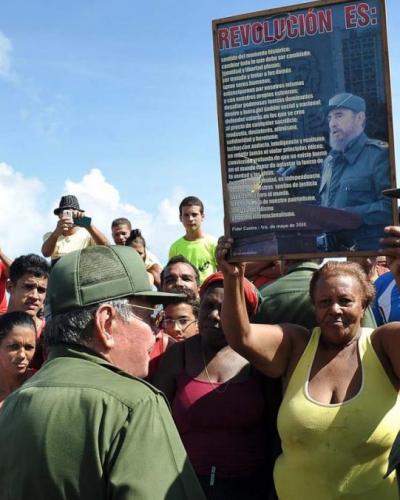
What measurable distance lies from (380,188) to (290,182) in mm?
380

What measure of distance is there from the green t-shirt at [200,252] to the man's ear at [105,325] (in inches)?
191

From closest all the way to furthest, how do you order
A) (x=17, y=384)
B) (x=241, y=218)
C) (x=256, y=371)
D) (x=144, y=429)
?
(x=144, y=429) < (x=241, y=218) < (x=256, y=371) < (x=17, y=384)

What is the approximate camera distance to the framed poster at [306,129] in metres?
2.81

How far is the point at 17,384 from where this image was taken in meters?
4.23

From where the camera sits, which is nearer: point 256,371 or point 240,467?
point 240,467

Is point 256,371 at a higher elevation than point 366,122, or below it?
below

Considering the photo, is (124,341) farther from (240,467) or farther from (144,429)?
(240,467)

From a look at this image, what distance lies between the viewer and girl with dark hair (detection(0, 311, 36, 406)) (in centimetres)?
423

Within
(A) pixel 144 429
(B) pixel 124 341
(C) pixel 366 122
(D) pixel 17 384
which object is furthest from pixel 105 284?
(D) pixel 17 384

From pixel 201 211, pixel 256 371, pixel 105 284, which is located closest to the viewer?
pixel 105 284

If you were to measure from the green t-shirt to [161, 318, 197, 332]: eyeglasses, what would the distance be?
2079 mm

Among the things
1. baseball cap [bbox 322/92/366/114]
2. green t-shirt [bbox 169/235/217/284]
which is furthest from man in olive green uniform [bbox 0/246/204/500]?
green t-shirt [bbox 169/235/217/284]

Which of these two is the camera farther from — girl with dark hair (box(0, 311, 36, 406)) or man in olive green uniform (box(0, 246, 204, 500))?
man in olive green uniform (box(0, 246, 204, 500))

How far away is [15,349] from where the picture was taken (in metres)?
4.33
